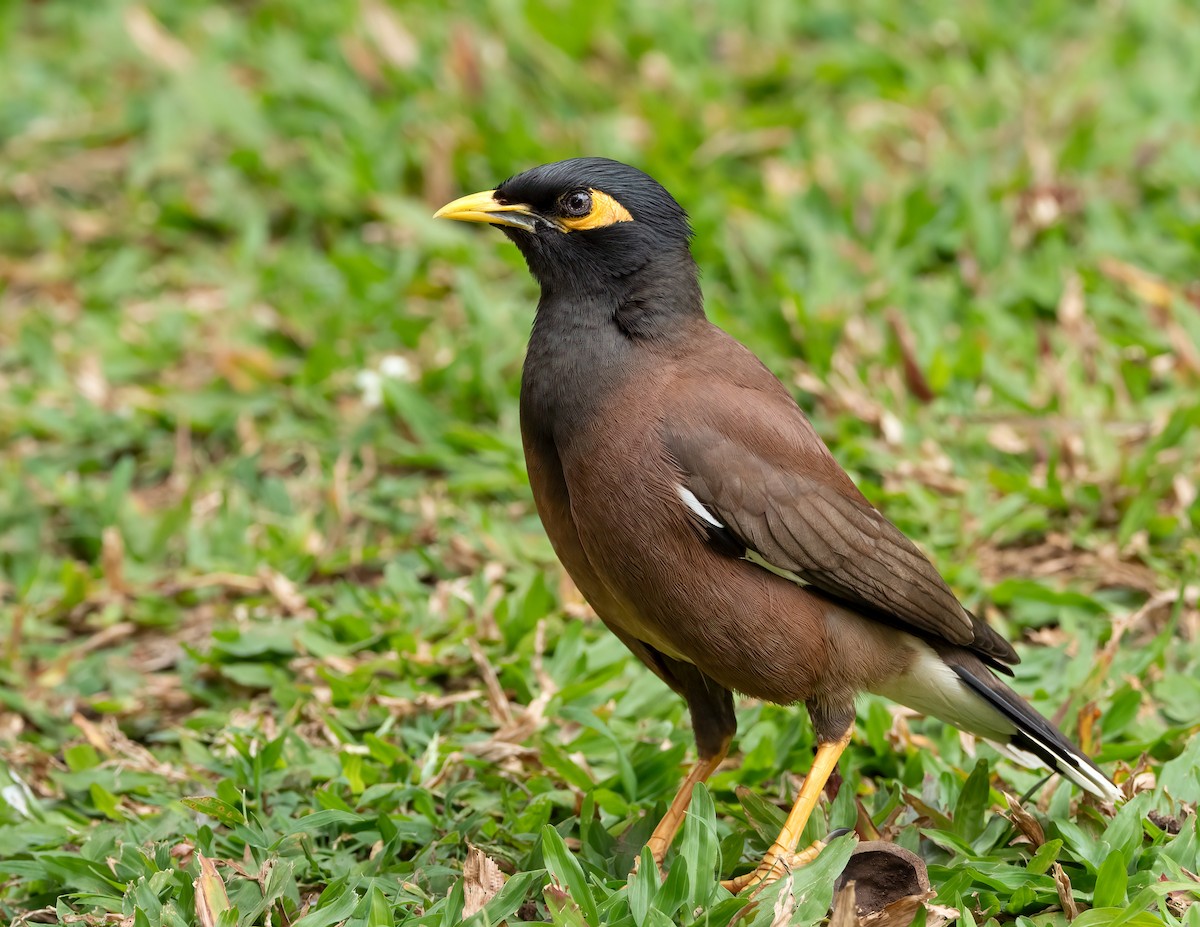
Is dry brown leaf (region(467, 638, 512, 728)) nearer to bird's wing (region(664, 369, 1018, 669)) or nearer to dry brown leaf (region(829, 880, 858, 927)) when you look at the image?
bird's wing (region(664, 369, 1018, 669))

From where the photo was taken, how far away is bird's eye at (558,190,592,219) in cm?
428

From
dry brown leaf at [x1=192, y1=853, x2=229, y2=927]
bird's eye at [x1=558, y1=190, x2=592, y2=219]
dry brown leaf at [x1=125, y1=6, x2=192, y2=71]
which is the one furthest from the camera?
dry brown leaf at [x1=125, y1=6, x2=192, y2=71]

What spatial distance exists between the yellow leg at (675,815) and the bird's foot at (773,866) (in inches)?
10.2

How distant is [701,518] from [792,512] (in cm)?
29

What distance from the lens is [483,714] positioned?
5.03 meters

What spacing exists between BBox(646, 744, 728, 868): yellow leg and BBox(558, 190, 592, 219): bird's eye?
161 centimetres

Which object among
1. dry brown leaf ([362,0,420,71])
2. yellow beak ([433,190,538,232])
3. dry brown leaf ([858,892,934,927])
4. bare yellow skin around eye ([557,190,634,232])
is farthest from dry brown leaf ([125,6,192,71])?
dry brown leaf ([858,892,934,927])

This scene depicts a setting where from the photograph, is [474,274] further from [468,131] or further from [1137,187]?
[1137,187]

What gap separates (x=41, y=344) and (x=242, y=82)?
218 cm

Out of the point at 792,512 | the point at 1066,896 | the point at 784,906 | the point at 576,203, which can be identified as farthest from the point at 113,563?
the point at 1066,896

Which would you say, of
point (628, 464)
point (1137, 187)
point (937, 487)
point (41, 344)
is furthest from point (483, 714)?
point (1137, 187)

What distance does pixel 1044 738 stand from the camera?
13.8 ft

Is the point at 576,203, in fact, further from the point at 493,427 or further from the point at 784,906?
the point at 493,427

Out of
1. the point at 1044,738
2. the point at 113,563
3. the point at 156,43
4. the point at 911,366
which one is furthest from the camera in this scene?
the point at 156,43
